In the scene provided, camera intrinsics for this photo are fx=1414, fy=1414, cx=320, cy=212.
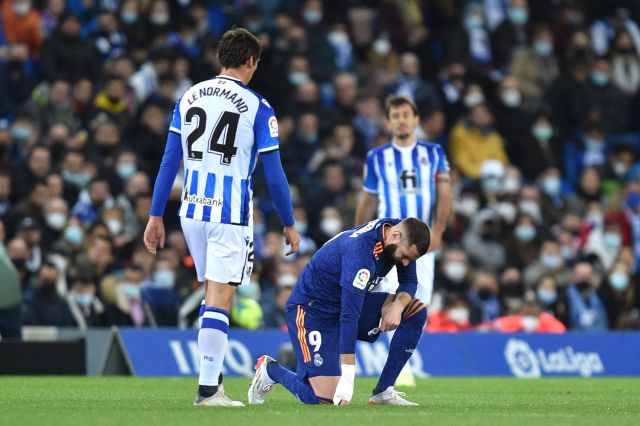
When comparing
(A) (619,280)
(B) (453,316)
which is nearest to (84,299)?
(B) (453,316)

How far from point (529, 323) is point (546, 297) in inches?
45.8

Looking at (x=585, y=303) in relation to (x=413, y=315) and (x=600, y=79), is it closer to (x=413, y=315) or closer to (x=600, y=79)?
(x=600, y=79)

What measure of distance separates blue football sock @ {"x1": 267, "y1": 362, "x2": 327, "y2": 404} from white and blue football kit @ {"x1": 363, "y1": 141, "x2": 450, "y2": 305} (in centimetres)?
334

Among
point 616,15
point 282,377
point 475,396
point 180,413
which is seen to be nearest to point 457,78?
point 616,15

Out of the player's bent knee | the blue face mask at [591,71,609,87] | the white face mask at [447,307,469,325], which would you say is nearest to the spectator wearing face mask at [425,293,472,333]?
the white face mask at [447,307,469,325]

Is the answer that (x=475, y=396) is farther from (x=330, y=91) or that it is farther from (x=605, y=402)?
(x=330, y=91)

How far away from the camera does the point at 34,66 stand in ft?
65.7

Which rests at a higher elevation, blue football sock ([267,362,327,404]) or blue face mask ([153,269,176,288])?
blue football sock ([267,362,327,404])

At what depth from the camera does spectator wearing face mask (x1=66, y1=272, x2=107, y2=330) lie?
16688 mm

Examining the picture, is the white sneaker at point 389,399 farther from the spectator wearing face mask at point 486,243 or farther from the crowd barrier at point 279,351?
the spectator wearing face mask at point 486,243

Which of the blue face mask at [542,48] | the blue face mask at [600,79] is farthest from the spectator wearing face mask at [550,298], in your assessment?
the blue face mask at [542,48]

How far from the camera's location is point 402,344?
383 inches

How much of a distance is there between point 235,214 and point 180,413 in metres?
1.41

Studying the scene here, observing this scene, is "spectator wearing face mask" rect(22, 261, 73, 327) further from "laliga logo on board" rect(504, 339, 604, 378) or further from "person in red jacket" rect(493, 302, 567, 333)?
"person in red jacket" rect(493, 302, 567, 333)
